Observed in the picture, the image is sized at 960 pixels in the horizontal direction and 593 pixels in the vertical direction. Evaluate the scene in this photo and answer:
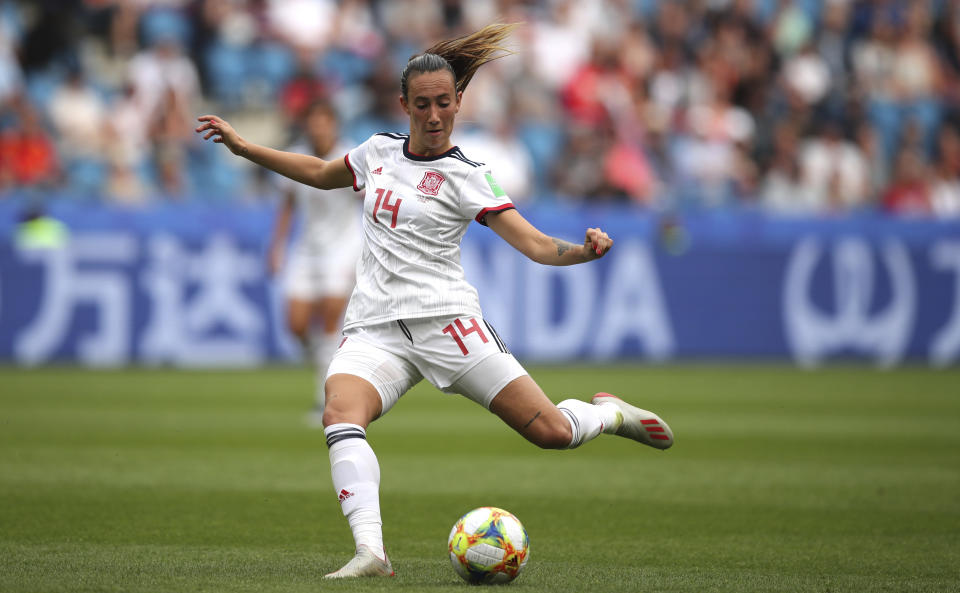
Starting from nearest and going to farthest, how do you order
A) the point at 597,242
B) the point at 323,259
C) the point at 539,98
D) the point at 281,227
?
the point at 597,242 → the point at 323,259 → the point at 281,227 → the point at 539,98

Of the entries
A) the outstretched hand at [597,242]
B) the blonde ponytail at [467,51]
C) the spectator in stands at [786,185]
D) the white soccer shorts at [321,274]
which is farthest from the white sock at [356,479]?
the spectator in stands at [786,185]

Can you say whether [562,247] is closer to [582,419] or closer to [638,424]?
[582,419]

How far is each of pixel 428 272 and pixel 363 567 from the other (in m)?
1.33

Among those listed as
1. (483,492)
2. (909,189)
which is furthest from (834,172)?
(483,492)

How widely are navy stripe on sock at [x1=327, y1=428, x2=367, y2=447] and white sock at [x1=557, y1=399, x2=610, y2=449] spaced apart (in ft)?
3.38

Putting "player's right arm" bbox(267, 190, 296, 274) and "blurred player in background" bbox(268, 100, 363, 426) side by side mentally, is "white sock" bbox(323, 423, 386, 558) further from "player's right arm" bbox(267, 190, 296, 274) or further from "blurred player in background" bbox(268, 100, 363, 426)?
"player's right arm" bbox(267, 190, 296, 274)

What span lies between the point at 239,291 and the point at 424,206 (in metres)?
11.8

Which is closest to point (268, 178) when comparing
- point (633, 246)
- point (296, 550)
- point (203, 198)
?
point (203, 198)

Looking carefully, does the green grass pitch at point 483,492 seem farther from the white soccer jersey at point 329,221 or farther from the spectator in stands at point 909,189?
the spectator in stands at point 909,189

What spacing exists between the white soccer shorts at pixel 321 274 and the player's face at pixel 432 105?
21.3 feet

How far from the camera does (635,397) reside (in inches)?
539

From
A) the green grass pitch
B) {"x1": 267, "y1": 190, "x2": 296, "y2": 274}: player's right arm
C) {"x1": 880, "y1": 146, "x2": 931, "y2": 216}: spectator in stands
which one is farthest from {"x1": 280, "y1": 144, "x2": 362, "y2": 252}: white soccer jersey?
{"x1": 880, "y1": 146, "x2": 931, "y2": 216}: spectator in stands

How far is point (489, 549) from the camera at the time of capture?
553cm

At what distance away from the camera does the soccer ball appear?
5.53 m
